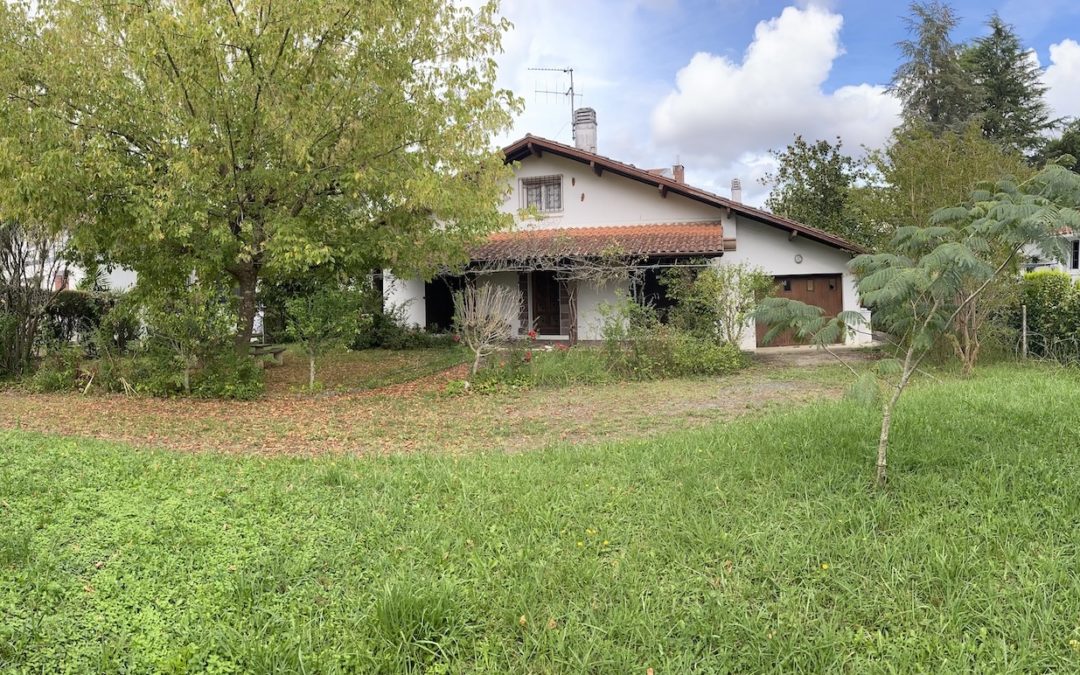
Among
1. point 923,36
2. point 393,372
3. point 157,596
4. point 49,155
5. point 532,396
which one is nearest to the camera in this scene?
point 157,596

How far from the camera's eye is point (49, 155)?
26.4 ft

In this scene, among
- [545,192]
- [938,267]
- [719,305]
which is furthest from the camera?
[545,192]

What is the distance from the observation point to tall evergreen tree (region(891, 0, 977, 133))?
31.5m

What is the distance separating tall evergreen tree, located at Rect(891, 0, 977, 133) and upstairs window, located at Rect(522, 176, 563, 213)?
22.9 m

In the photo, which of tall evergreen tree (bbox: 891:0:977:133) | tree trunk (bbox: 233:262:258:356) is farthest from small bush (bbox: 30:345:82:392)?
tall evergreen tree (bbox: 891:0:977:133)

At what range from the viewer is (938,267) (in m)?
4.04

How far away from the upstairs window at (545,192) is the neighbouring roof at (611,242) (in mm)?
873

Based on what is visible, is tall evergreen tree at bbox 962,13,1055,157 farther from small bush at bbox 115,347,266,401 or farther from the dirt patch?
small bush at bbox 115,347,266,401

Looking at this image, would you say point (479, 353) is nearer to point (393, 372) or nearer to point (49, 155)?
point (393, 372)

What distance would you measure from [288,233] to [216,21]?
9.65 feet

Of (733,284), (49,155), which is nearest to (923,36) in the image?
(733,284)

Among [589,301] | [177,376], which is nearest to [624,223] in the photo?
[589,301]

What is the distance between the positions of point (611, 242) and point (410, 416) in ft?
29.2

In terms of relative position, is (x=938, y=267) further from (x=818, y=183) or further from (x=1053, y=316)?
(x=818, y=183)
